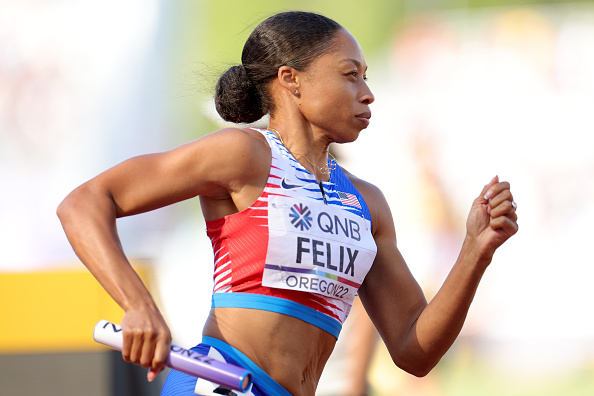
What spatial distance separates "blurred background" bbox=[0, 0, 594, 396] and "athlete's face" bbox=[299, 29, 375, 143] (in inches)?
135

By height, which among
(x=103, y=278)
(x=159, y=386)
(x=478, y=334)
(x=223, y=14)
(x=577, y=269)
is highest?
(x=223, y=14)

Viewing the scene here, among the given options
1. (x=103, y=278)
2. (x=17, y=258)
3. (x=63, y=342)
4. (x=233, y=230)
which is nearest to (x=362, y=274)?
(x=233, y=230)

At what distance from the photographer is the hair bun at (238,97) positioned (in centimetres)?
236

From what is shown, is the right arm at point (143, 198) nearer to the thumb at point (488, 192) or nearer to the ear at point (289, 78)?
the ear at point (289, 78)

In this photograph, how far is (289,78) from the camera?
2275 mm

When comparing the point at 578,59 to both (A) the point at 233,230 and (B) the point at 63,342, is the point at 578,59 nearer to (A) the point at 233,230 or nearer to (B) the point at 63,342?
(B) the point at 63,342

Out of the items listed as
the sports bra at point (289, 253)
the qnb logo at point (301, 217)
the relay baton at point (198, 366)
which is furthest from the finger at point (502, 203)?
the relay baton at point (198, 366)

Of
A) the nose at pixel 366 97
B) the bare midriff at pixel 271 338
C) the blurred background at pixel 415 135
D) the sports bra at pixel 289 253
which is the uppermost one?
the blurred background at pixel 415 135

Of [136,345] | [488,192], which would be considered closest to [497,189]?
[488,192]

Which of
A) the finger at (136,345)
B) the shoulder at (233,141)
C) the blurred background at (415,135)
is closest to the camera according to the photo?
the finger at (136,345)

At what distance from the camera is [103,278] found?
174cm

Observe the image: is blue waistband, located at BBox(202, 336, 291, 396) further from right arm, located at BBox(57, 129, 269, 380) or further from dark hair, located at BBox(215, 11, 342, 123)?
dark hair, located at BBox(215, 11, 342, 123)

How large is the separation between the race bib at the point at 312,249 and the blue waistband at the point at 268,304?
0.04 meters

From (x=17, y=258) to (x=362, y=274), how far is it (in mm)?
3818
